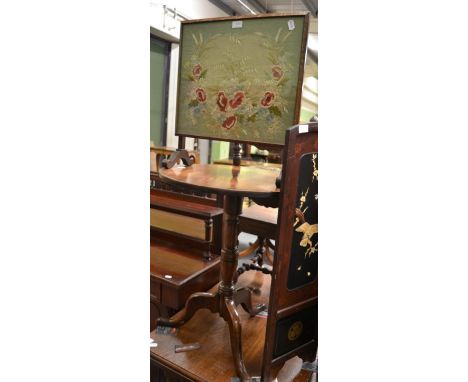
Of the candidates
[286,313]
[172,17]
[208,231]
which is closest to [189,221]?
[208,231]

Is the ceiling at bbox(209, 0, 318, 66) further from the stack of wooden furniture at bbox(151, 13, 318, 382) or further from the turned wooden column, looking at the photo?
the turned wooden column

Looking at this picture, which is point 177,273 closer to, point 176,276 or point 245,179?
point 176,276

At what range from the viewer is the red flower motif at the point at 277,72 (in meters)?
1.43

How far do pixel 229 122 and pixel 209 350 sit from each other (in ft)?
3.37

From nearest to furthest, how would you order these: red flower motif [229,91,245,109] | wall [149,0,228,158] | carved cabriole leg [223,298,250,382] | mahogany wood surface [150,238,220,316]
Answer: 1. carved cabriole leg [223,298,250,382]
2. red flower motif [229,91,245,109]
3. mahogany wood surface [150,238,220,316]
4. wall [149,0,228,158]

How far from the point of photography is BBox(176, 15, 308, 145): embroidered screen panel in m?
1.41

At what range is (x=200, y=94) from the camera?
1.66 meters

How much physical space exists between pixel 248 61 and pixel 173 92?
3.90 m

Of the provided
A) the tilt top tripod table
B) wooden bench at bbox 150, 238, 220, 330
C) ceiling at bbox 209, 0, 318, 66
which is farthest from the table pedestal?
ceiling at bbox 209, 0, 318, 66

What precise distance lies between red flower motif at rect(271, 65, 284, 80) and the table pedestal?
0.51 meters
